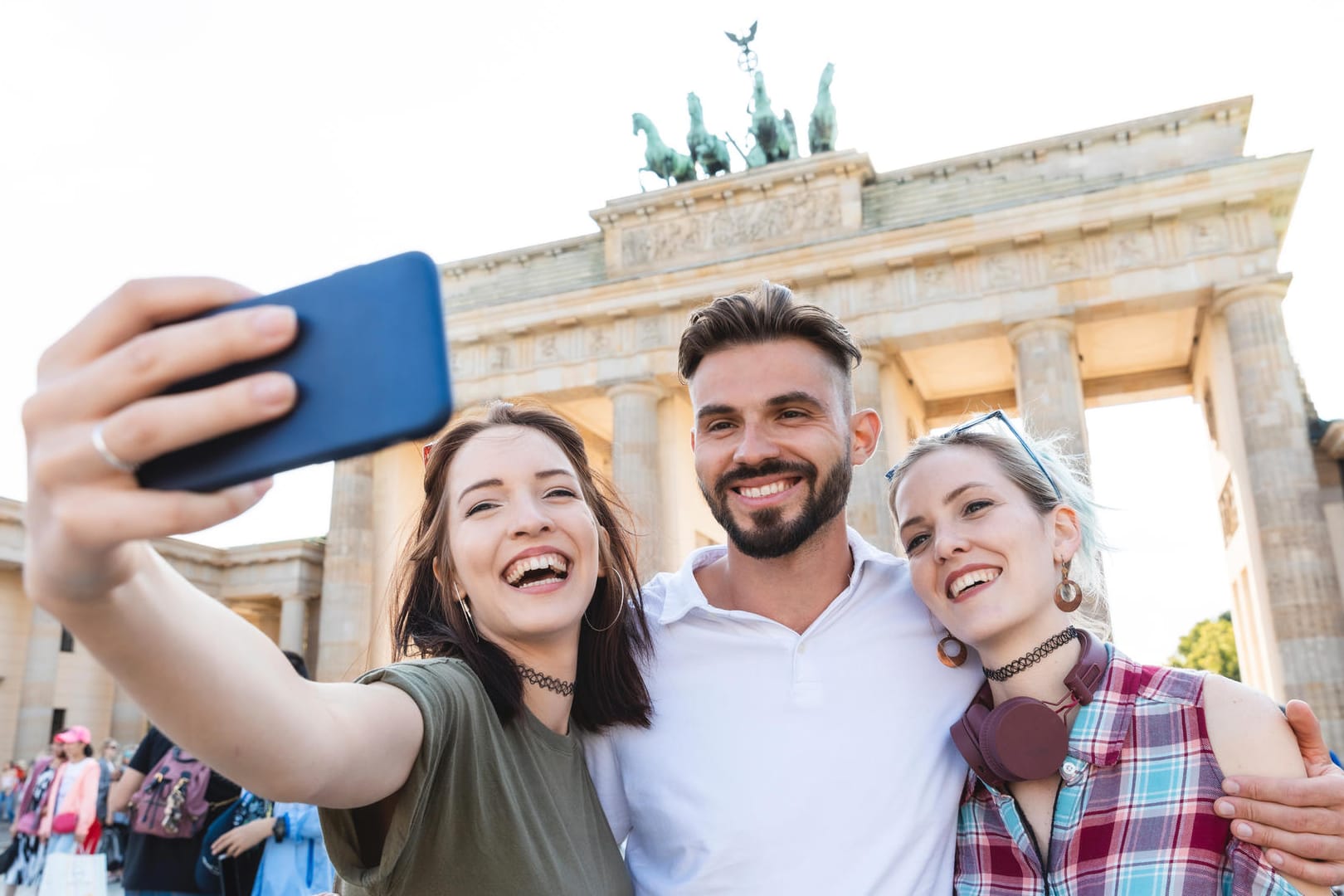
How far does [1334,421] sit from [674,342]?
14105mm

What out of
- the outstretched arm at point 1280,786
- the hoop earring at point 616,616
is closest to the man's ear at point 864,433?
the hoop earring at point 616,616

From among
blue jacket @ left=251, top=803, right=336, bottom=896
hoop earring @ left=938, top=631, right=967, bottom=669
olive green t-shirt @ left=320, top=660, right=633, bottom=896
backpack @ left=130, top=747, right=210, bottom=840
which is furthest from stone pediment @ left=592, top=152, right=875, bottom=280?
olive green t-shirt @ left=320, top=660, right=633, bottom=896

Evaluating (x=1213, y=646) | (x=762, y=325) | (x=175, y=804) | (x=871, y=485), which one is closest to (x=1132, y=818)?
(x=762, y=325)

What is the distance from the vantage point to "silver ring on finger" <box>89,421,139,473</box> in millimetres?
928

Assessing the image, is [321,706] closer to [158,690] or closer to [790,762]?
[158,690]

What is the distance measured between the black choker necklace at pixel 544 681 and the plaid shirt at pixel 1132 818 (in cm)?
121

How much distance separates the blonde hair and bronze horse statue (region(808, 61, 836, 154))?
2375 centimetres

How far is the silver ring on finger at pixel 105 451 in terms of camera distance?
0.93 m

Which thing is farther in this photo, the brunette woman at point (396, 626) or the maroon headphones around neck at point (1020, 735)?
the maroon headphones around neck at point (1020, 735)

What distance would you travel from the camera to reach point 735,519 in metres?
3.28

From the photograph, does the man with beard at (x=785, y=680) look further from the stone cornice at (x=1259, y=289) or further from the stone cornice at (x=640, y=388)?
the stone cornice at (x=640, y=388)

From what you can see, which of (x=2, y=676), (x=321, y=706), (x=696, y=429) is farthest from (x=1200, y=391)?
(x=2, y=676)

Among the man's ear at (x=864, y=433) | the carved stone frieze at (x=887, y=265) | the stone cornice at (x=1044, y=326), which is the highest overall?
the carved stone frieze at (x=887, y=265)

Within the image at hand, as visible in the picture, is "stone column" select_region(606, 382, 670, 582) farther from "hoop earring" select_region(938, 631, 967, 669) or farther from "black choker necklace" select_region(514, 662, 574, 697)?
"black choker necklace" select_region(514, 662, 574, 697)
